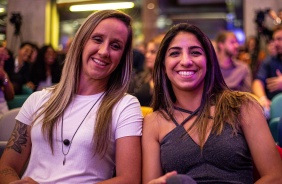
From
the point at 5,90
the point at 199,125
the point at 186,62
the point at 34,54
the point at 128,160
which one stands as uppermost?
the point at 34,54

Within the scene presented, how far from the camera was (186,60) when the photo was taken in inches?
66.6

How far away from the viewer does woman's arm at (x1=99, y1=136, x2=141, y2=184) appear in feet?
5.16

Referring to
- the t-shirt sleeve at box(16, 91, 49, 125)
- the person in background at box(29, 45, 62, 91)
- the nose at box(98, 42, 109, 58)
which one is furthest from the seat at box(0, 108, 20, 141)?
the person in background at box(29, 45, 62, 91)

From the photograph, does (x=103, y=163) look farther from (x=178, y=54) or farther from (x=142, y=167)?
(x=178, y=54)

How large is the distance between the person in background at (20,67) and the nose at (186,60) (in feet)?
7.30

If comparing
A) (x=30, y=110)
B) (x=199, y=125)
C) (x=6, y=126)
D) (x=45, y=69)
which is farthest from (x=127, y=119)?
(x=45, y=69)

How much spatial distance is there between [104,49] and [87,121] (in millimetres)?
324

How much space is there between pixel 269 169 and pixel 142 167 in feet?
1.70

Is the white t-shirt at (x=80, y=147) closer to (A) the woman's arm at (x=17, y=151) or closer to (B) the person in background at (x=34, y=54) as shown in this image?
(A) the woman's arm at (x=17, y=151)

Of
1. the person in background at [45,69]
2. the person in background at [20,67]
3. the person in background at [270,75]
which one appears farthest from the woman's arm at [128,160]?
the person in background at [270,75]

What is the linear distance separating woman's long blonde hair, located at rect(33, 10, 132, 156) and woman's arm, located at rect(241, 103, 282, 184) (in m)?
0.57

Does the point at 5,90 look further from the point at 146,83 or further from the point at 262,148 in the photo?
the point at 262,148

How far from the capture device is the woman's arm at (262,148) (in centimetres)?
153

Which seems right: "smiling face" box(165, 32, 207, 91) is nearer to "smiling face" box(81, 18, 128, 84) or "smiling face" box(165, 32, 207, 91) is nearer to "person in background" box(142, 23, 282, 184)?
"person in background" box(142, 23, 282, 184)
